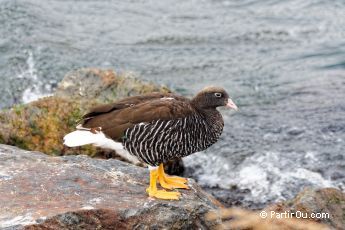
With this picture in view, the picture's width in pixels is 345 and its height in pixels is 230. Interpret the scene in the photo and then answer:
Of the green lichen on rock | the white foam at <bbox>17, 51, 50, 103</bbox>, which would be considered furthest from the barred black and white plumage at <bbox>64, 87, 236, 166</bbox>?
the white foam at <bbox>17, 51, 50, 103</bbox>

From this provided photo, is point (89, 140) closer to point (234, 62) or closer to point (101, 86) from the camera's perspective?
point (101, 86)

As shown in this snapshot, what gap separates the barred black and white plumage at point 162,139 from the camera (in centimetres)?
681

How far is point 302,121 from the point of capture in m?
12.9

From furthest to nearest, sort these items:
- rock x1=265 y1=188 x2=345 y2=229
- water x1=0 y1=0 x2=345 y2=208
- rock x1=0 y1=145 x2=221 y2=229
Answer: water x1=0 y1=0 x2=345 y2=208, rock x1=265 y1=188 x2=345 y2=229, rock x1=0 y1=145 x2=221 y2=229

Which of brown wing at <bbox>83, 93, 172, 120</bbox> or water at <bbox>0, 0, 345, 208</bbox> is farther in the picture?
water at <bbox>0, 0, 345, 208</bbox>

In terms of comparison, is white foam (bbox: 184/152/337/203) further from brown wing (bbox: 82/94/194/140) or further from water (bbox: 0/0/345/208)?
brown wing (bbox: 82/94/194/140)

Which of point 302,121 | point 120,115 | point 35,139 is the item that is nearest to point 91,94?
point 35,139

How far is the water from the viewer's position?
1141 centimetres

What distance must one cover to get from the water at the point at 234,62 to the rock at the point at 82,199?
3657mm

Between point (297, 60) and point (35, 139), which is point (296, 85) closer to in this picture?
point (297, 60)

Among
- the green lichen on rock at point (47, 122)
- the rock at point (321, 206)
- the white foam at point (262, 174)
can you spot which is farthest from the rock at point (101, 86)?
the rock at point (321, 206)

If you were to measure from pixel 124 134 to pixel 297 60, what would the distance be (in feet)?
32.5

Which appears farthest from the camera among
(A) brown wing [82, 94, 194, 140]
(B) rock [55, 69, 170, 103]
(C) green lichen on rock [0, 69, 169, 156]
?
(B) rock [55, 69, 170, 103]

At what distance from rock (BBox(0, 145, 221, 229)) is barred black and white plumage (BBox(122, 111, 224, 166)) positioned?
47 centimetres
